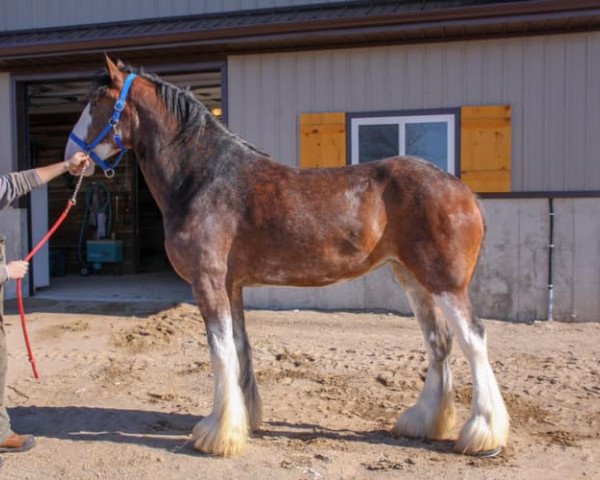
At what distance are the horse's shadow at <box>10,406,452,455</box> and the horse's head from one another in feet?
5.58

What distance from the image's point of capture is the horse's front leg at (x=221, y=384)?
3713 millimetres

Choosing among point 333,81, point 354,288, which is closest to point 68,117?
point 333,81

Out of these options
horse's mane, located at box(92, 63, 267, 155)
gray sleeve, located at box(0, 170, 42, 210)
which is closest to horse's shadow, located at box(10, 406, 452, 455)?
gray sleeve, located at box(0, 170, 42, 210)

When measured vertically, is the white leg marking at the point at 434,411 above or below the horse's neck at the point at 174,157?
below

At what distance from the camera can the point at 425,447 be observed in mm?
3879

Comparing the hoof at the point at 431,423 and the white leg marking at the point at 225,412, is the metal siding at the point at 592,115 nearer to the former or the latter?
the hoof at the point at 431,423

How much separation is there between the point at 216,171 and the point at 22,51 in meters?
6.03

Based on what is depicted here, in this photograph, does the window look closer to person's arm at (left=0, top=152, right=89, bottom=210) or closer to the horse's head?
the horse's head

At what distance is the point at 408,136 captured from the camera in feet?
26.3

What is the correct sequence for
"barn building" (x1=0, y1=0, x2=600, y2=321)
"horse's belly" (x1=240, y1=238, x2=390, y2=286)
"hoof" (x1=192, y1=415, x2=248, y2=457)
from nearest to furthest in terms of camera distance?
"hoof" (x1=192, y1=415, x2=248, y2=457), "horse's belly" (x1=240, y1=238, x2=390, y2=286), "barn building" (x1=0, y1=0, x2=600, y2=321)

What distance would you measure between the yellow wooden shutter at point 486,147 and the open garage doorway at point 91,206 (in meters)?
5.30

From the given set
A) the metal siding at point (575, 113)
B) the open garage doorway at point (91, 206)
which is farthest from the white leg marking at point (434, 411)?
the open garage doorway at point (91, 206)

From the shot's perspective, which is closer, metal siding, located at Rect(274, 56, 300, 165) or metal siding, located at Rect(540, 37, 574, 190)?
metal siding, located at Rect(540, 37, 574, 190)

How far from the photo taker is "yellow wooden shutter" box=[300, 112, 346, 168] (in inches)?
322
